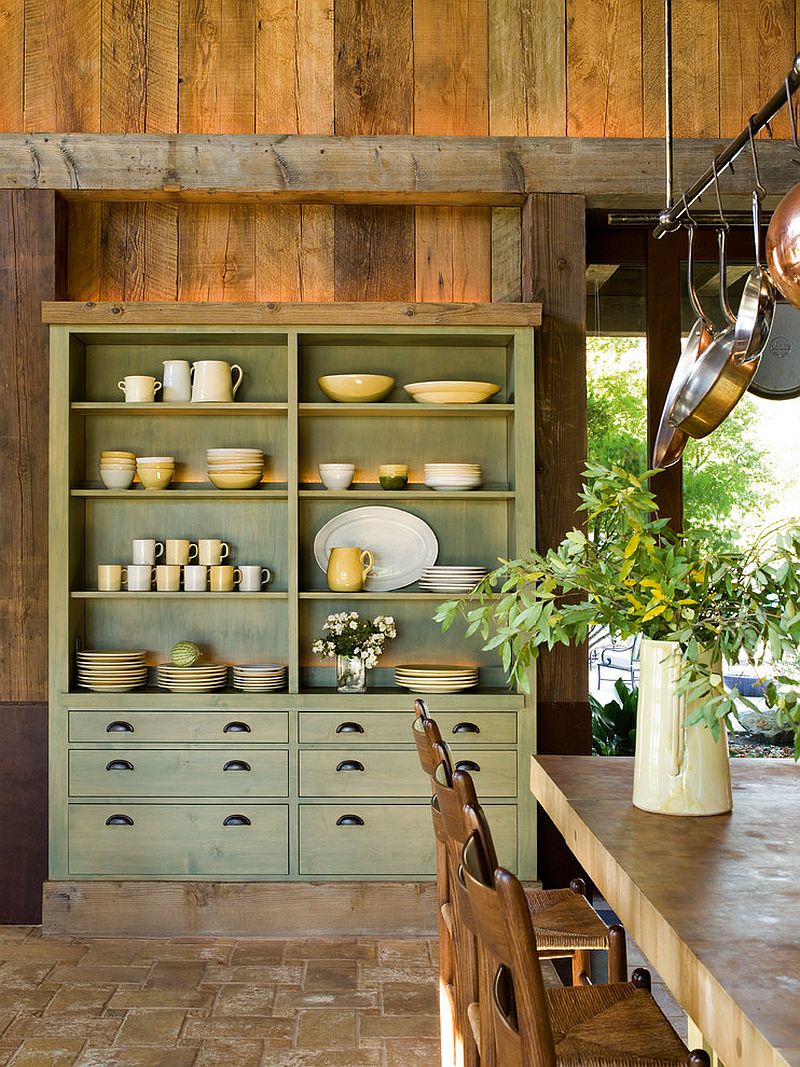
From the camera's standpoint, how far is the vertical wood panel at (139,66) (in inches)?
162

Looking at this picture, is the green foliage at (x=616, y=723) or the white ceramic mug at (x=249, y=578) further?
the green foliage at (x=616, y=723)

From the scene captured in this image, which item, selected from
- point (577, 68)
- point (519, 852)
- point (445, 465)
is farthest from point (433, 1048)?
point (577, 68)

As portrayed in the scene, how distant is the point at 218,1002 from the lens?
10.6ft

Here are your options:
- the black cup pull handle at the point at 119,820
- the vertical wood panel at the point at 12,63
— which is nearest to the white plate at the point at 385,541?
the black cup pull handle at the point at 119,820

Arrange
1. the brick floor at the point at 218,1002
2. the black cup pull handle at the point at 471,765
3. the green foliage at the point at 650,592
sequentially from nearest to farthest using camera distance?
the green foliage at the point at 650,592
the brick floor at the point at 218,1002
the black cup pull handle at the point at 471,765

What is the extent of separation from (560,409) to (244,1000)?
235 centimetres

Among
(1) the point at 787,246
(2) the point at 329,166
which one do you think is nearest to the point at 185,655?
(2) the point at 329,166

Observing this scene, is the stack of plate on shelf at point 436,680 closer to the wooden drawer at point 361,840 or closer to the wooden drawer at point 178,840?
the wooden drawer at point 361,840

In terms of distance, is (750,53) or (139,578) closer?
A: (139,578)

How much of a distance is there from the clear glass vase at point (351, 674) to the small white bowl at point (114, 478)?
1.03 metres

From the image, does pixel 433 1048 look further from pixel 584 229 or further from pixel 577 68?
pixel 577 68

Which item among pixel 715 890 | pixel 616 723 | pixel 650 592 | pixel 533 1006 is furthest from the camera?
pixel 616 723

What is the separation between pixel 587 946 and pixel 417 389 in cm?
226

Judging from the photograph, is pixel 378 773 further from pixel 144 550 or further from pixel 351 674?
pixel 144 550
